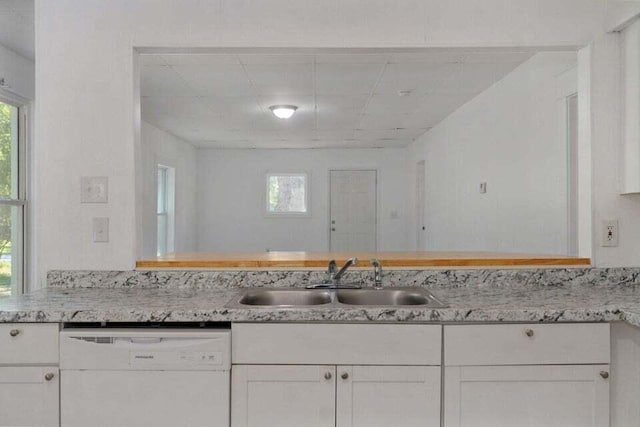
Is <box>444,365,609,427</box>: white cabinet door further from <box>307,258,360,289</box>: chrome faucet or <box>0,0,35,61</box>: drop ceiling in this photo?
<box>0,0,35,61</box>: drop ceiling

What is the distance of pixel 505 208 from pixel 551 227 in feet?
2.12

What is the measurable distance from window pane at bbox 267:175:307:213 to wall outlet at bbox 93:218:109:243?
5715 mm

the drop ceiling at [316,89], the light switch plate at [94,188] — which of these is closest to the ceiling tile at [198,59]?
the drop ceiling at [316,89]

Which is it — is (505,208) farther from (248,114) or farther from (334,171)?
(334,171)

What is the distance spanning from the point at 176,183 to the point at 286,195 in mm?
2013

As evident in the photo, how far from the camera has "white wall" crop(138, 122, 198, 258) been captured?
526 cm

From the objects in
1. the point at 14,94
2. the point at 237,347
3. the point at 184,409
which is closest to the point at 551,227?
the point at 237,347

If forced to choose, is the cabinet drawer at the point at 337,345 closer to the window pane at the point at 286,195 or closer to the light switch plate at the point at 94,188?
the light switch plate at the point at 94,188

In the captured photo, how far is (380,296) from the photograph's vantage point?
190 centimetres

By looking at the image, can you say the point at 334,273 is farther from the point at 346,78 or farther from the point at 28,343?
the point at 346,78

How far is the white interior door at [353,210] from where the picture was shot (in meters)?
7.62

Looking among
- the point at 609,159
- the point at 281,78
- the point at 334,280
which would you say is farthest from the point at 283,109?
the point at 609,159

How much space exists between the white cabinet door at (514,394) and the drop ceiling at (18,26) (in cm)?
297

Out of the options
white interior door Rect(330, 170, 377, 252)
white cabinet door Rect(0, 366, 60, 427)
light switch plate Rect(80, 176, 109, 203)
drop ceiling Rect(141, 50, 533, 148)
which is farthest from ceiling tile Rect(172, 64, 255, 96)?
white interior door Rect(330, 170, 377, 252)
